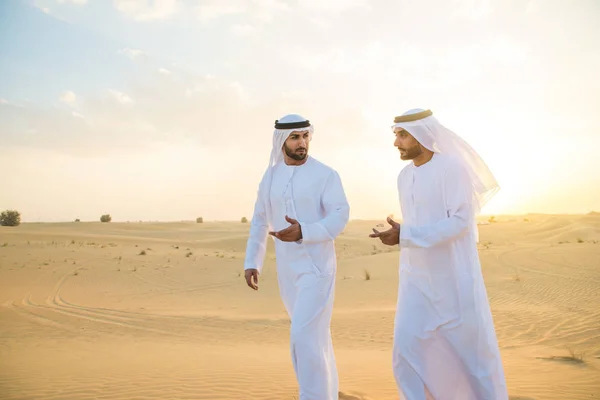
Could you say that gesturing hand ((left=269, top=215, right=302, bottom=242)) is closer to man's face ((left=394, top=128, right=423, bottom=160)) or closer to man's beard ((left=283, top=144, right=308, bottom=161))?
man's beard ((left=283, top=144, right=308, bottom=161))

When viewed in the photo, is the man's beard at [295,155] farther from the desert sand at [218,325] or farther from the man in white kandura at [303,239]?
the desert sand at [218,325]

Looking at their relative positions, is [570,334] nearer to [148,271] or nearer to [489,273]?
[489,273]

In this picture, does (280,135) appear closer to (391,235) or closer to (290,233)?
(290,233)

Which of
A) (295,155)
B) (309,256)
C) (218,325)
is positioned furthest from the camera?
(218,325)

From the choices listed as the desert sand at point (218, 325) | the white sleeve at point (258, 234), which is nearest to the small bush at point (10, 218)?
the desert sand at point (218, 325)

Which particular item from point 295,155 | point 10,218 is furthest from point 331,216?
point 10,218

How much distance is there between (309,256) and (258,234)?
72cm

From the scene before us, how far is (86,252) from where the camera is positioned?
22297mm

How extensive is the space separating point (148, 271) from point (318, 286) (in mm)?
15584

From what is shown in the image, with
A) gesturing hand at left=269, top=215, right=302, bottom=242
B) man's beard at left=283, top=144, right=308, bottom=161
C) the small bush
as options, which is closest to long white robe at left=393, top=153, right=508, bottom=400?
gesturing hand at left=269, top=215, right=302, bottom=242

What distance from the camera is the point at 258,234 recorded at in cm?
476

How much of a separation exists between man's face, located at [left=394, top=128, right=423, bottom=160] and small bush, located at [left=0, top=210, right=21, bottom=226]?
43985 millimetres

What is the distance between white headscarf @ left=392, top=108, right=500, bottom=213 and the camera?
165 inches

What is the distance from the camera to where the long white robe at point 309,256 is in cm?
392
